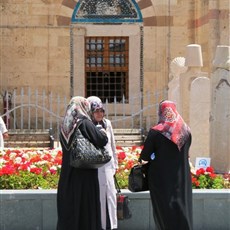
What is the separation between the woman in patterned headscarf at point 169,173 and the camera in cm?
627

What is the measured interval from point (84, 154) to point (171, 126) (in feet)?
3.23

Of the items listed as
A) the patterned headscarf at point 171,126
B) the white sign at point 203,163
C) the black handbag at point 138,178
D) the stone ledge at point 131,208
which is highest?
the patterned headscarf at point 171,126

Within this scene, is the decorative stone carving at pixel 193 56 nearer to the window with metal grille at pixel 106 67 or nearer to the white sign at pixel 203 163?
the white sign at pixel 203 163

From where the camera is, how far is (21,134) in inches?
675

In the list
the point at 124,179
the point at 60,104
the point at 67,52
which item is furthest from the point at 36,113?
the point at 124,179

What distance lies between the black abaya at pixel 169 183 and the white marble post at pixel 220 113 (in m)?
4.47

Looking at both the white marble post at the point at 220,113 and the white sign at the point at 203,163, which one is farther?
the white marble post at the point at 220,113

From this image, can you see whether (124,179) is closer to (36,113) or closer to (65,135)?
(65,135)

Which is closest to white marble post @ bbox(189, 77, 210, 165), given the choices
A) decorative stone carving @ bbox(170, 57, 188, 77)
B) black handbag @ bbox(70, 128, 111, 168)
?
decorative stone carving @ bbox(170, 57, 188, 77)

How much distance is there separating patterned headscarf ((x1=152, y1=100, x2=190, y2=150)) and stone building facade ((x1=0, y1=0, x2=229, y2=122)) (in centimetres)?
1211

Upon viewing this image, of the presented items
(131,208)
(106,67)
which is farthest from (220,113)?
(106,67)

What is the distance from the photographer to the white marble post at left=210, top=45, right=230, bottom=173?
422 inches

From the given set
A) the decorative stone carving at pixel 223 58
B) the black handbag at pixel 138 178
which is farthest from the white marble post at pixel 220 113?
the black handbag at pixel 138 178

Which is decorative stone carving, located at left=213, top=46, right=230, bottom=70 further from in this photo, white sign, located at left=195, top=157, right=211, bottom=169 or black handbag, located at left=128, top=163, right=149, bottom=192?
black handbag, located at left=128, top=163, right=149, bottom=192
